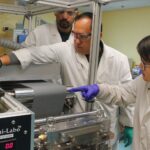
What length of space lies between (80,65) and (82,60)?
3 cm

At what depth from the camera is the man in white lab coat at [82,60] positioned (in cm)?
127

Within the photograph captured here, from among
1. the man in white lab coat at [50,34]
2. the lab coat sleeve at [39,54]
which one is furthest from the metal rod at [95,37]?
the man in white lab coat at [50,34]

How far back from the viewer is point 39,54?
1.22 m

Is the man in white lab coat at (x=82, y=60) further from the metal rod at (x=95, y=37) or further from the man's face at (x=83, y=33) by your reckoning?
the metal rod at (x=95, y=37)

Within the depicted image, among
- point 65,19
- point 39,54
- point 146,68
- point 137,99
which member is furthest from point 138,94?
point 65,19

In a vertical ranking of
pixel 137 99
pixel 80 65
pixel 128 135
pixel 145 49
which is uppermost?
pixel 145 49

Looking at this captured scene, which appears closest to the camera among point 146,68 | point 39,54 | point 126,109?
point 146,68

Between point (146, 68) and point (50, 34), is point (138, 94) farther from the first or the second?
point (50, 34)

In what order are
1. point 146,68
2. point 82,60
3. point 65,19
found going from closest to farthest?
point 146,68 → point 82,60 → point 65,19

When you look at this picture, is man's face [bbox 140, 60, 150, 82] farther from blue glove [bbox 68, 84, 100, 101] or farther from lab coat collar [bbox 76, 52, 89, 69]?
lab coat collar [bbox 76, 52, 89, 69]

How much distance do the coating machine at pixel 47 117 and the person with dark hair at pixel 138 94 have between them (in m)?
0.10

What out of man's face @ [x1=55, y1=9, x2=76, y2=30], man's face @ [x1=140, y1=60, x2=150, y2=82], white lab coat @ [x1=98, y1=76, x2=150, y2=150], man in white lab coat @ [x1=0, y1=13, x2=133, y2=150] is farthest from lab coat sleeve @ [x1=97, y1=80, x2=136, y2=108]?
man's face @ [x1=55, y1=9, x2=76, y2=30]

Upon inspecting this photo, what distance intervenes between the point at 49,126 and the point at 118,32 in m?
5.91

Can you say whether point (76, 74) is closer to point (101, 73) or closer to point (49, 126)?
point (101, 73)
